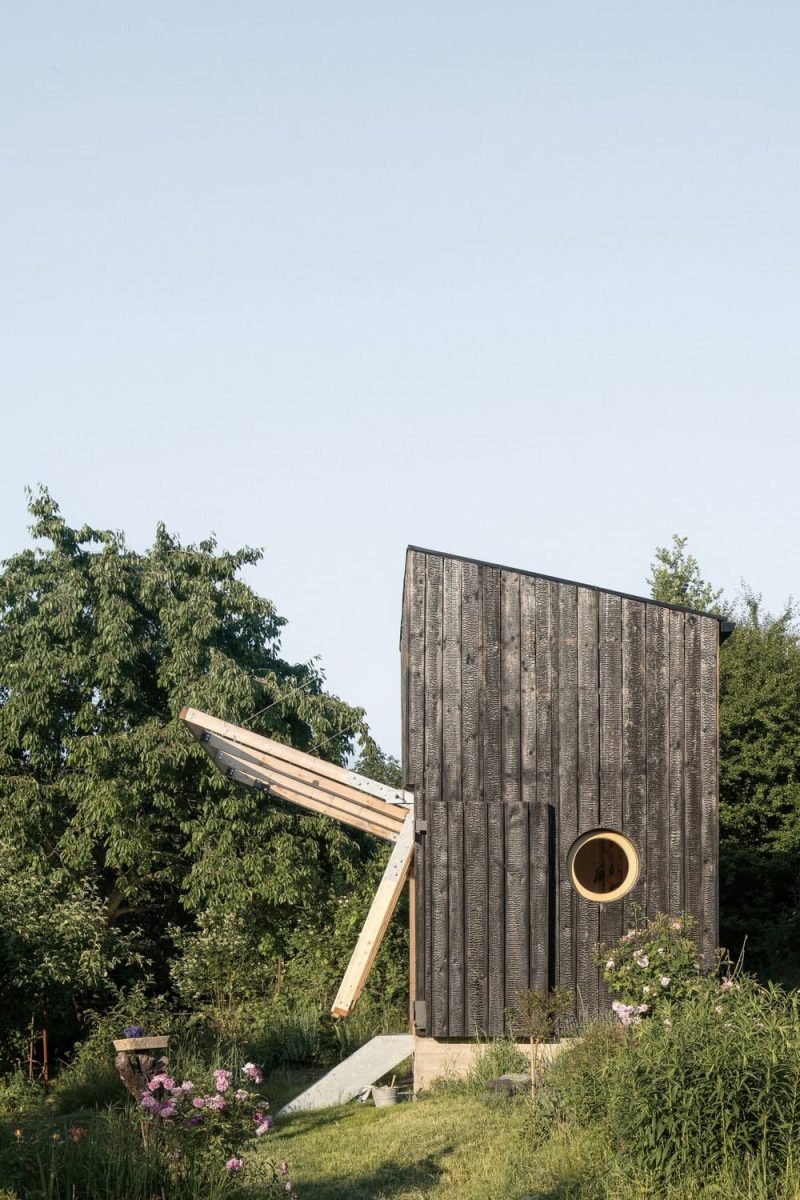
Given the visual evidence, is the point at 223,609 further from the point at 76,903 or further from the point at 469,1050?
the point at 469,1050

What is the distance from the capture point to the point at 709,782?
12258mm

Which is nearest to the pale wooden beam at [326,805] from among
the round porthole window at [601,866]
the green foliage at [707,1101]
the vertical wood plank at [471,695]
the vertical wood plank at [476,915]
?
the vertical wood plank at [476,915]

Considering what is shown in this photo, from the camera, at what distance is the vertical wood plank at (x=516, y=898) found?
1186 centimetres

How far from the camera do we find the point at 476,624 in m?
12.2

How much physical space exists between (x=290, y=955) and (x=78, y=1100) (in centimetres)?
471

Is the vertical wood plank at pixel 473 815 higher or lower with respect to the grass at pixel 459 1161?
higher

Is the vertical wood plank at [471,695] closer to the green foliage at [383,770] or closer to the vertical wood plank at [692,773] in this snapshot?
the vertical wood plank at [692,773]

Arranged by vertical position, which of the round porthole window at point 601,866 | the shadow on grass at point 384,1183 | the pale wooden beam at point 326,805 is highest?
the pale wooden beam at point 326,805

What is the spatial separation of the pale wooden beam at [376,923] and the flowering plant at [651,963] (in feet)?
6.18

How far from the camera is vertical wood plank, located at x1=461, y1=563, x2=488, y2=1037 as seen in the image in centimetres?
1184

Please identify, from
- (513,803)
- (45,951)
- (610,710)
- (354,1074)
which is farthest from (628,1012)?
(45,951)

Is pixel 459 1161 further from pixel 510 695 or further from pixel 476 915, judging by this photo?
pixel 510 695

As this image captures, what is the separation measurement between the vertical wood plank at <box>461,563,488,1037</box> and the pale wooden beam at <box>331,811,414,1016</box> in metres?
0.54

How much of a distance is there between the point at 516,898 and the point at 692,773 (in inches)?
78.0
